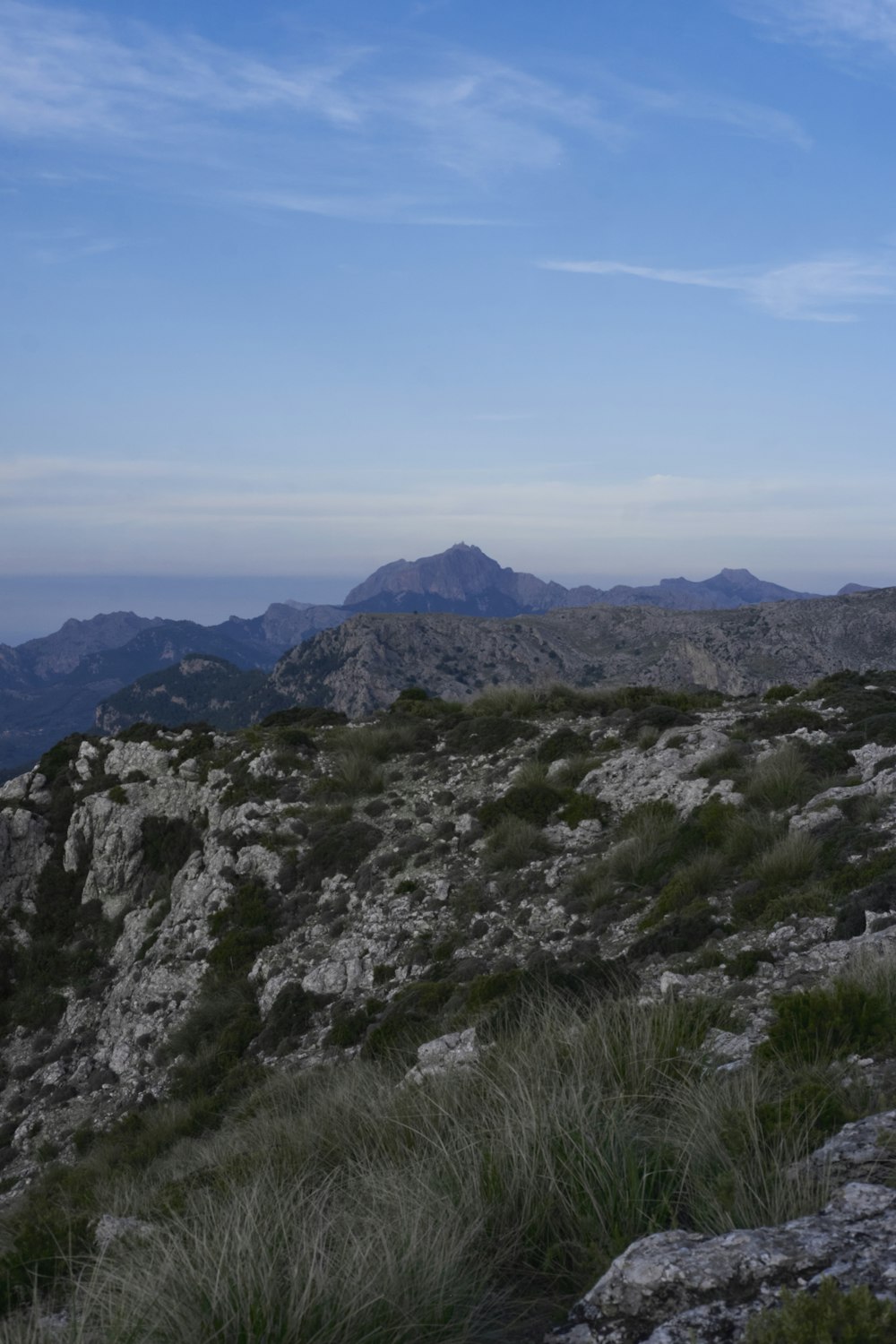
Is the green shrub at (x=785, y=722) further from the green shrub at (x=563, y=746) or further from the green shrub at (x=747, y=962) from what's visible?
the green shrub at (x=747, y=962)

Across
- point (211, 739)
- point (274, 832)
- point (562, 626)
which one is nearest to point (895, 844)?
point (274, 832)

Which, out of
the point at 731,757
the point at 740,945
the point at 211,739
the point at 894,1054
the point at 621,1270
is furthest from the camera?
the point at 211,739

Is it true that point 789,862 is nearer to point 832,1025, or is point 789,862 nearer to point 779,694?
point 832,1025

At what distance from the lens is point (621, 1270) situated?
3072mm

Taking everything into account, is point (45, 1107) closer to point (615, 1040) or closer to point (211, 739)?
point (211, 739)

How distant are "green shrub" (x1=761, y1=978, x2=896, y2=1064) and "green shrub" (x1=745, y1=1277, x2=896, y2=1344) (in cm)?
307

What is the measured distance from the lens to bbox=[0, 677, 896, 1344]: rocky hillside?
11.3ft

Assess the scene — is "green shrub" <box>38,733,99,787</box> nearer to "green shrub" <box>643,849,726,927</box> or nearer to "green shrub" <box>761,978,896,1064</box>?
"green shrub" <box>643,849,726,927</box>

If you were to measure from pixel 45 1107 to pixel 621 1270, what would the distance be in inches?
535

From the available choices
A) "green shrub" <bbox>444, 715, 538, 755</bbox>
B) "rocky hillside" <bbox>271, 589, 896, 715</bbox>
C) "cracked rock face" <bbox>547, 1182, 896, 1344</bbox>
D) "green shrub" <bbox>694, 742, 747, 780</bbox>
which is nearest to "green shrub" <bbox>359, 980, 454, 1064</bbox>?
"cracked rock face" <bbox>547, 1182, 896, 1344</bbox>

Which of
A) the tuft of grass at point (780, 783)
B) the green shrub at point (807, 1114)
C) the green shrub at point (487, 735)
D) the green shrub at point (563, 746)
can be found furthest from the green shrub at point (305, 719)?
the green shrub at point (807, 1114)

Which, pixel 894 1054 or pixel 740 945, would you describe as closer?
pixel 894 1054

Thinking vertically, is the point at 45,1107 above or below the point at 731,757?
below

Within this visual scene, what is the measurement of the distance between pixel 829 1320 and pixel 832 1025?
143 inches
